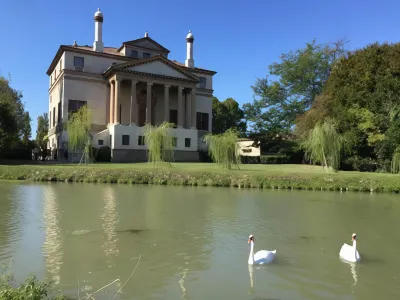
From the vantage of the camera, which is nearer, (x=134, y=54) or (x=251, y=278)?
(x=251, y=278)

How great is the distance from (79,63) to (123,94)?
6.17 meters

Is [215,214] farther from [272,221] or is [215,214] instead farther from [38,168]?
[38,168]

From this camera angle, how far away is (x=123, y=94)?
159 feet

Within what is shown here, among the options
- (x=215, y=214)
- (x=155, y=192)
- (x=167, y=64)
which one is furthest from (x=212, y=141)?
(x=167, y=64)

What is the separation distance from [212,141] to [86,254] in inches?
884

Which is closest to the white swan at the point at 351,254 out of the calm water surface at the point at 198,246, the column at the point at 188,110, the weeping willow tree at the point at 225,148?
the calm water surface at the point at 198,246

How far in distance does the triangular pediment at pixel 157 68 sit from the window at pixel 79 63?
5658 millimetres

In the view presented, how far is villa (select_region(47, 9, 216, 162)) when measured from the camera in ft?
146

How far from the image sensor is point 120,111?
47.8 m

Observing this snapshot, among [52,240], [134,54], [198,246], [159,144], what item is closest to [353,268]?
[198,246]

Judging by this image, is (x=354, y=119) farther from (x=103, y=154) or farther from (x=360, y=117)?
(x=103, y=154)

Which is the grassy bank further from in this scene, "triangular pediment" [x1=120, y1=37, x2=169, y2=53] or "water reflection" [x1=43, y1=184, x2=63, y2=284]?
"triangular pediment" [x1=120, y1=37, x2=169, y2=53]

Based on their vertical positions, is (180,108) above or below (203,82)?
below

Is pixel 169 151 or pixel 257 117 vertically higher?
pixel 257 117
